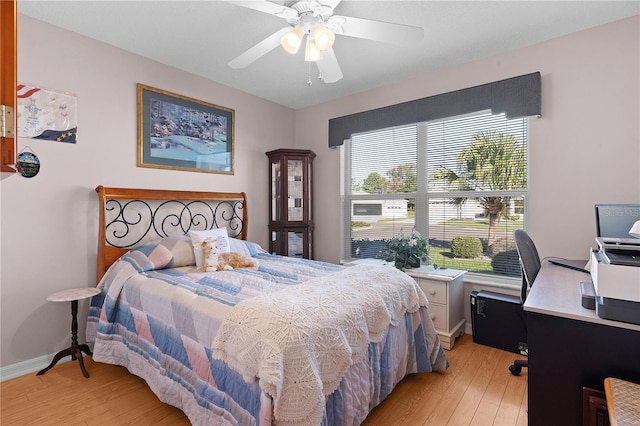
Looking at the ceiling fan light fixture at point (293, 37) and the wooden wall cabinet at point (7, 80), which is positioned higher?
the ceiling fan light fixture at point (293, 37)

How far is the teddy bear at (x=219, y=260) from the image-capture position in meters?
2.50

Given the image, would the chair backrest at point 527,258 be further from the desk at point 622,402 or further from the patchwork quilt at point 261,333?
the desk at point 622,402

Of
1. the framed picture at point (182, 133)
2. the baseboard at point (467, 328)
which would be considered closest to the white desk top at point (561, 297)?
the baseboard at point (467, 328)

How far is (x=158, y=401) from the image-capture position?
1958 mm

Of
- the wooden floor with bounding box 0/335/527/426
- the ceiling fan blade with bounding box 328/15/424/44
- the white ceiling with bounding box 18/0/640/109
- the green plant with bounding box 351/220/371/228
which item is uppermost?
the white ceiling with bounding box 18/0/640/109

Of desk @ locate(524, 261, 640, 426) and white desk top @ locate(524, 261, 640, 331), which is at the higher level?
white desk top @ locate(524, 261, 640, 331)

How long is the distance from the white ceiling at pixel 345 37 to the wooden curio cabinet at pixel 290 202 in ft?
3.29

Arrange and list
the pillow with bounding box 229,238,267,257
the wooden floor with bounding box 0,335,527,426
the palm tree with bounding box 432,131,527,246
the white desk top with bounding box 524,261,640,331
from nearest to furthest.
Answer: the white desk top with bounding box 524,261,640,331 < the wooden floor with bounding box 0,335,527,426 < the palm tree with bounding box 432,131,527,246 < the pillow with bounding box 229,238,267,257

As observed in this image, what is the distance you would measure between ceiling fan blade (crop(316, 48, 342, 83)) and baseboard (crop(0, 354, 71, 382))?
2.98 metres

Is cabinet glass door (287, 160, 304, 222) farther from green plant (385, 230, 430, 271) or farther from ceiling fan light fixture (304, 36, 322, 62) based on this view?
ceiling fan light fixture (304, 36, 322, 62)

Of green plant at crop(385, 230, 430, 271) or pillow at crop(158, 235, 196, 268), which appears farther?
green plant at crop(385, 230, 430, 271)

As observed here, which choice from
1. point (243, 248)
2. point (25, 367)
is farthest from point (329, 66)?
point (25, 367)

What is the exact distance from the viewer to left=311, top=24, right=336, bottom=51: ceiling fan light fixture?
174cm

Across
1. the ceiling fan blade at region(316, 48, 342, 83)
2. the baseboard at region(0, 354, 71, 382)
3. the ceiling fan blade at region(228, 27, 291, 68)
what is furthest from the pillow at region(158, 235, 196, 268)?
the ceiling fan blade at region(316, 48, 342, 83)
